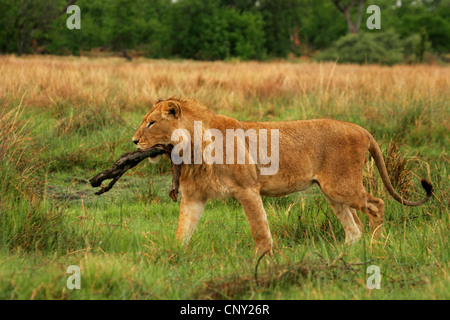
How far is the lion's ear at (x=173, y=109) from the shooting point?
4.48 m

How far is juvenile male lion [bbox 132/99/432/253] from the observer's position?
14.7 ft

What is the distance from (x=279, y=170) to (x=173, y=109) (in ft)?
3.35

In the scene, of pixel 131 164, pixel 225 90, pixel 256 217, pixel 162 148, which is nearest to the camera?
pixel 256 217

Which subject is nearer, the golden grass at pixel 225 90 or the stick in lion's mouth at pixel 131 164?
the stick in lion's mouth at pixel 131 164

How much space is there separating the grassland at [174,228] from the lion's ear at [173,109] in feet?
3.35

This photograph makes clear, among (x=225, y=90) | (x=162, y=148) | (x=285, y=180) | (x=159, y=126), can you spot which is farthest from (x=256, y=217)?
(x=225, y=90)

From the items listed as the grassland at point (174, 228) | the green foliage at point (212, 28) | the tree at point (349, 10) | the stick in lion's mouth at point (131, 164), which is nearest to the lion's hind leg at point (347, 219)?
the grassland at point (174, 228)

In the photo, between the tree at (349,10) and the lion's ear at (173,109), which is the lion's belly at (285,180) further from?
the tree at (349,10)

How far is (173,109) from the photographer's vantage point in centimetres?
452

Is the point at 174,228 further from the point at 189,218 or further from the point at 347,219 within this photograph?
the point at 347,219

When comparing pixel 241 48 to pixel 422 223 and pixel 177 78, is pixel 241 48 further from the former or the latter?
pixel 422 223

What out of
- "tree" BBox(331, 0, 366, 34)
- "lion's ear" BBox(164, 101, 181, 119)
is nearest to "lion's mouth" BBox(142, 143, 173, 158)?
"lion's ear" BBox(164, 101, 181, 119)
